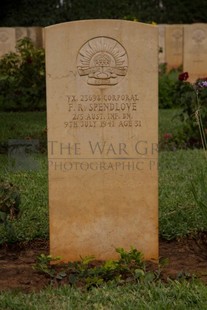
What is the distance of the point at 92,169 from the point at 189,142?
482 cm

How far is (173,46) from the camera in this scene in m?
16.7

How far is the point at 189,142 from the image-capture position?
8.71 meters

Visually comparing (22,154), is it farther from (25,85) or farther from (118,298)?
(25,85)

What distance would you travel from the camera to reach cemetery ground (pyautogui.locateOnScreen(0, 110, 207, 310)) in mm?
3492

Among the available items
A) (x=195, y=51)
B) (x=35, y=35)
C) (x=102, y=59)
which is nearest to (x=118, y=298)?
(x=102, y=59)

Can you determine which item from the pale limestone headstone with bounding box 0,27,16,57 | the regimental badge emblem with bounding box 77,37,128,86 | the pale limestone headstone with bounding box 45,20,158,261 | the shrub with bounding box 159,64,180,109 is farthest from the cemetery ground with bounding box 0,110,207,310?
the pale limestone headstone with bounding box 0,27,16,57

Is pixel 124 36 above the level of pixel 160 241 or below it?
above

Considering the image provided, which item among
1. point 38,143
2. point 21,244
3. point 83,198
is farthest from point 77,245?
point 38,143

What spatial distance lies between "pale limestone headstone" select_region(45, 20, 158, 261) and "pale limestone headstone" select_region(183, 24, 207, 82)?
11.3 meters

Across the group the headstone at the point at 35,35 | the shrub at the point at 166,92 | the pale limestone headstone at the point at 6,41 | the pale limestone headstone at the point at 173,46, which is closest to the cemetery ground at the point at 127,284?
the shrub at the point at 166,92

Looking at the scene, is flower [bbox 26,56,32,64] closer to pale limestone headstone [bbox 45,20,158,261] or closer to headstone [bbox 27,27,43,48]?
headstone [bbox 27,27,43,48]

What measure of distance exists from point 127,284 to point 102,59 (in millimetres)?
1203

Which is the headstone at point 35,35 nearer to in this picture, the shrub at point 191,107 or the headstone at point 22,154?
the shrub at point 191,107

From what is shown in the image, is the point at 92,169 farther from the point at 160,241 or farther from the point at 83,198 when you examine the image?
the point at 160,241
